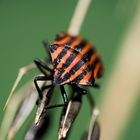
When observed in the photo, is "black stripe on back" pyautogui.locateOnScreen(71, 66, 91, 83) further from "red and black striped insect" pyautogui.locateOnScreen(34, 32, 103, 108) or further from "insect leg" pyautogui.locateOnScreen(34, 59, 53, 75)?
"insect leg" pyautogui.locateOnScreen(34, 59, 53, 75)

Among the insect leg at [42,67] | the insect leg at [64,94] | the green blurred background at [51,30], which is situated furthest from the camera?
→ the green blurred background at [51,30]

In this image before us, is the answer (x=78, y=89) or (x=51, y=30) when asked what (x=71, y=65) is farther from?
(x=51, y=30)

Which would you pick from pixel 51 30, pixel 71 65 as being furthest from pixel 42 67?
pixel 51 30

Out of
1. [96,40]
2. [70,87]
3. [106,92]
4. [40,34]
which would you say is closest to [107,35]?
[96,40]

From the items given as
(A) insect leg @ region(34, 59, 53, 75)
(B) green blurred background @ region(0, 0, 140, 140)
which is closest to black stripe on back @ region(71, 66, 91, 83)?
(A) insect leg @ region(34, 59, 53, 75)

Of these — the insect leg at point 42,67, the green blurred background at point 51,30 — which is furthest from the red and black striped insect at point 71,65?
the green blurred background at point 51,30

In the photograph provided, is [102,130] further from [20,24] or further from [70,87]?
[20,24]

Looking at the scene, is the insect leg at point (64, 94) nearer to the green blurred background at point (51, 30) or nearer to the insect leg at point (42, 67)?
the insect leg at point (42, 67)
